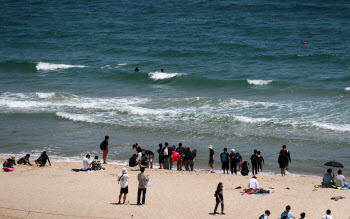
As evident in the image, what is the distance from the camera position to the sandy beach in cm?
1446

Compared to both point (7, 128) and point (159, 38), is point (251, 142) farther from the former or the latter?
point (159, 38)

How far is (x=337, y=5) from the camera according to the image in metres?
52.5

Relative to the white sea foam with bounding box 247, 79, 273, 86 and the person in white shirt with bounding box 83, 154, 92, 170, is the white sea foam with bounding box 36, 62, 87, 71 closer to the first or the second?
the white sea foam with bounding box 247, 79, 273, 86

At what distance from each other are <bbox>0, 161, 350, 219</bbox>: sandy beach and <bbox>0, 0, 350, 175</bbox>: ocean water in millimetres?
3300

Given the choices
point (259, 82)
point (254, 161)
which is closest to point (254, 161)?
point (254, 161)

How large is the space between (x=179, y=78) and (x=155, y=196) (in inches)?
855

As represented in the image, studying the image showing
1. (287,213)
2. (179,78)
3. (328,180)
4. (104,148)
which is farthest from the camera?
(179,78)

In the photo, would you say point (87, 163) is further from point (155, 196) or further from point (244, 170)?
point (244, 170)

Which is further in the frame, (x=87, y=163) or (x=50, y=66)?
(x=50, y=66)

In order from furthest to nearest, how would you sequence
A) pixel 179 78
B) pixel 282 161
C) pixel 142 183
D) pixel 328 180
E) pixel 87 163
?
pixel 179 78 → pixel 282 161 → pixel 87 163 → pixel 328 180 → pixel 142 183

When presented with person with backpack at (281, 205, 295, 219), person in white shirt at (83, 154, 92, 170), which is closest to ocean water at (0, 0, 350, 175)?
person in white shirt at (83, 154, 92, 170)

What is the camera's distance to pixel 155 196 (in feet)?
52.5

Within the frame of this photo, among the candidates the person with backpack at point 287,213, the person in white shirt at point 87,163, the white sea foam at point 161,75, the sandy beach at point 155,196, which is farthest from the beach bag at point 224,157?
the white sea foam at point 161,75

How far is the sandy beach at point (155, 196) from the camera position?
14.5 metres
